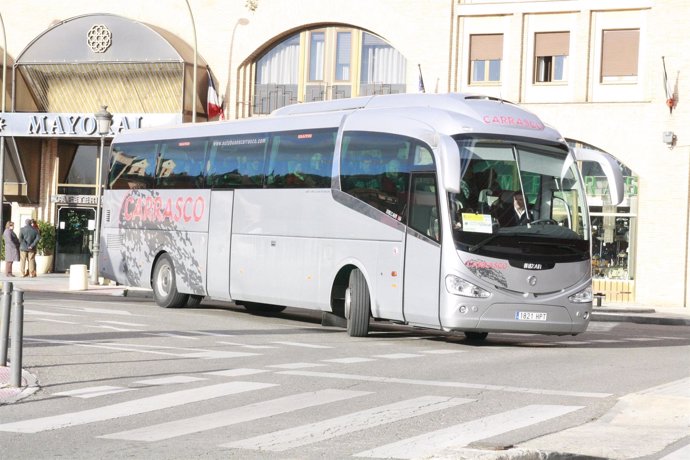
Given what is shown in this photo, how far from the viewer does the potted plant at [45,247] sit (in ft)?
142

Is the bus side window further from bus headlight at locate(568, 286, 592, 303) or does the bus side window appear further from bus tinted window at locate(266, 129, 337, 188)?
bus tinted window at locate(266, 129, 337, 188)

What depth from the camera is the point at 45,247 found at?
43.5 meters

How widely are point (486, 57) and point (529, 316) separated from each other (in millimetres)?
Result: 21202

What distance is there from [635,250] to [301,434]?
2765 centimetres

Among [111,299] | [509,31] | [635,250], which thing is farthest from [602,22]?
[111,299]

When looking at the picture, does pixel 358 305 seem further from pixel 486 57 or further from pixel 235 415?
pixel 486 57

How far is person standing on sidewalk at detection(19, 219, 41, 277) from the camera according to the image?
1582 inches

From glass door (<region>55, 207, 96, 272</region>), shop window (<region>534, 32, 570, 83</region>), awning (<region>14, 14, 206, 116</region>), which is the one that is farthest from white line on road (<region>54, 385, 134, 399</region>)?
glass door (<region>55, 207, 96, 272</region>)

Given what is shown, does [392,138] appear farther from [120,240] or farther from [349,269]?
[120,240]

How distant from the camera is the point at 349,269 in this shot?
774 inches

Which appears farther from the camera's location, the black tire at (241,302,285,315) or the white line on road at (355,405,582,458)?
the black tire at (241,302,285,315)

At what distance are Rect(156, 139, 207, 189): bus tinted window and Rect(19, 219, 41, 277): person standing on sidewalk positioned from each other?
54.2 feet

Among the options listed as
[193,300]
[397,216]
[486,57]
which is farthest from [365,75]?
[397,216]

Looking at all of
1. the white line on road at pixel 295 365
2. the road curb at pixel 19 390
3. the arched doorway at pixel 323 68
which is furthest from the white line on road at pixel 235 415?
the arched doorway at pixel 323 68
